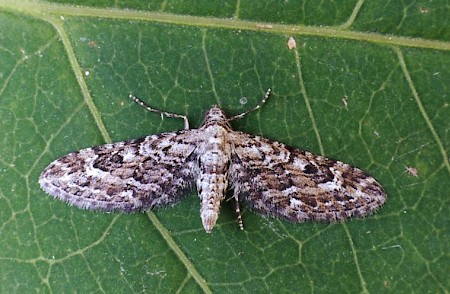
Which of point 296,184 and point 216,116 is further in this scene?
point 296,184

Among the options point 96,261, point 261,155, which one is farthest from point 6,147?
point 261,155

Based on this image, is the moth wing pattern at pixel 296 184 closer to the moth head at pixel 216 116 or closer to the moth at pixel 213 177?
the moth at pixel 213 177

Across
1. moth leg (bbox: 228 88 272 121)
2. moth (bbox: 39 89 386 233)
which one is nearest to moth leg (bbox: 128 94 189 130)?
moth (bbox: 39 89 386 233)

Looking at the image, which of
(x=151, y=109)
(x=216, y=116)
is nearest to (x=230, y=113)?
(x=216, y=116)

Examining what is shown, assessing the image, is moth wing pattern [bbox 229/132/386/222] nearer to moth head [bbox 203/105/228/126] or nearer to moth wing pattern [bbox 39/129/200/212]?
moth head [bbox 203/105/228/126]

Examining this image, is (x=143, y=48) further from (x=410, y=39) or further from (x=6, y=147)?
(x=410, y=39)

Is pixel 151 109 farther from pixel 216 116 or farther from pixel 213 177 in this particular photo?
pixel 213 177
